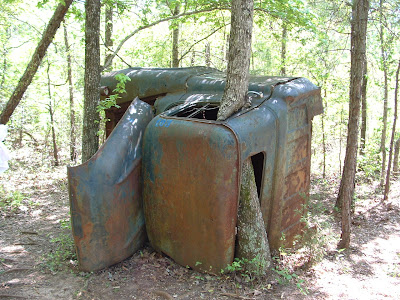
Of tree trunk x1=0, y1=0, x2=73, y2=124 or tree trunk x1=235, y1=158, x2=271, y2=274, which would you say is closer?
tree trunk x1=235, y1=158, x2=271, y2=274

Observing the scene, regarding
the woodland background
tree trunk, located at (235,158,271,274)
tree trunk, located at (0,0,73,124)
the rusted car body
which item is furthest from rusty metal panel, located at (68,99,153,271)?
the woodland background

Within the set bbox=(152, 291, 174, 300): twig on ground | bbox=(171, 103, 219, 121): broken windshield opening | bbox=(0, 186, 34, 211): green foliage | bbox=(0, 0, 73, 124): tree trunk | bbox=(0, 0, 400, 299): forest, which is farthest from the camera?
bbox=(0, 186, 34, 211): green foliage

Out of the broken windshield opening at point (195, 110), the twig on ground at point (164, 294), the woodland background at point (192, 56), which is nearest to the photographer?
the twig on ground at point (164, 294)

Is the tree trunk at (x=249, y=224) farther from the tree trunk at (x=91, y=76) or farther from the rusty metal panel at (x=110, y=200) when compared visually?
the tree trunk at (x=91, y=76)

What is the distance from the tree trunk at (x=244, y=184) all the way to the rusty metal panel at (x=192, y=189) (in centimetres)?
22

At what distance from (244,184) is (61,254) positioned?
2.87 meters

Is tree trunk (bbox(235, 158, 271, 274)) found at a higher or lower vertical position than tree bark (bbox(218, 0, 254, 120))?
lower

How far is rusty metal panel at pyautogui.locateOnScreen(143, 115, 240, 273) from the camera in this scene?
13.7 ft

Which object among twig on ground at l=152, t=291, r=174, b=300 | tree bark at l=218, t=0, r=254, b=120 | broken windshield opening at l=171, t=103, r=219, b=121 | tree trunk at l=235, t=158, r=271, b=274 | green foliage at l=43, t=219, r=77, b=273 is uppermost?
tree bark at l=218, t=0, r=254, b=120

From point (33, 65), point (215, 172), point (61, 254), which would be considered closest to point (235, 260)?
point (215, 172)

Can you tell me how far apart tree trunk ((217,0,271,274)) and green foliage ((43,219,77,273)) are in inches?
93.4

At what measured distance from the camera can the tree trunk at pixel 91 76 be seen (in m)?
5.40

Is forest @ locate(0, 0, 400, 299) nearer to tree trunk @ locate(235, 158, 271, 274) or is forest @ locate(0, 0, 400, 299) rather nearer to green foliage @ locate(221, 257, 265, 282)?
green foliage @ locate(221, 257, 265, 282)

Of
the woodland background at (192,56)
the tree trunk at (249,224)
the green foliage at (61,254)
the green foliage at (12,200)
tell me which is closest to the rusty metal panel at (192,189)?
the tree trunk at (249,224)
